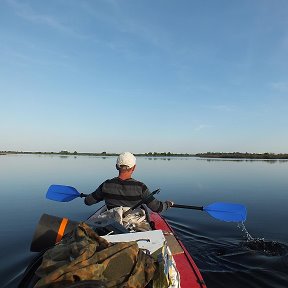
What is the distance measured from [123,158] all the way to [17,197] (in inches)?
407

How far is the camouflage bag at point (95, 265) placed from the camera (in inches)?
97.2

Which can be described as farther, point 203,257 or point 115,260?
point 203,257

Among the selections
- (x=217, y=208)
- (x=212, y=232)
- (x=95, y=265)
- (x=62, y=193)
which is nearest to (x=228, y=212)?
(x=217, y=208)

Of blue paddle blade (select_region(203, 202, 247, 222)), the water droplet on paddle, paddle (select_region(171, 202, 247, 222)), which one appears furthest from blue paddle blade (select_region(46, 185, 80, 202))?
the water droplet on paddle

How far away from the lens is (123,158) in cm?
586

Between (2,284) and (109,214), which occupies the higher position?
(109,214)

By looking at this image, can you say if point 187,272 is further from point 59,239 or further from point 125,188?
point 125,188

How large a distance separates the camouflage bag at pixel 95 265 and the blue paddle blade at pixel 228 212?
190 inches

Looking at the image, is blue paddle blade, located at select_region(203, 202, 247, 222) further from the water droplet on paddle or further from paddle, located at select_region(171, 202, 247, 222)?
the water droplet on paddle

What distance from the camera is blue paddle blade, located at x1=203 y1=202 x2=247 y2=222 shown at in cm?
732

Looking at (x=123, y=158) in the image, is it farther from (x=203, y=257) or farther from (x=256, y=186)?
(x=256, y=186)

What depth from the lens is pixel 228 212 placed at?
297 inches

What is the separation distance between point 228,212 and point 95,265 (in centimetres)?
554

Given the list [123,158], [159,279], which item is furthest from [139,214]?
[159,279]
